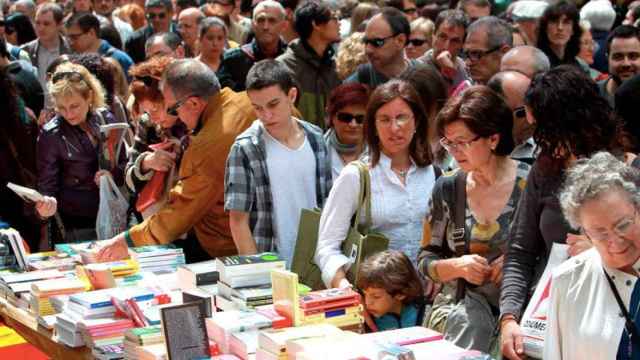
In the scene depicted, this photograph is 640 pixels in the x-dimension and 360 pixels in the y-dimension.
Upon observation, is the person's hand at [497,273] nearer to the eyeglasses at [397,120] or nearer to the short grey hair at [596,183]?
the short grey hair at [596,183]

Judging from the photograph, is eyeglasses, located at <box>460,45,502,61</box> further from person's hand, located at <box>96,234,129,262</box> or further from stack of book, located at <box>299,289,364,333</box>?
stack of book, located at <box>299,289,364,333</box>

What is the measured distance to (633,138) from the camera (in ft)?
14.1

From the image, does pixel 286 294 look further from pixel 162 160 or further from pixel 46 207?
pixel 46 207

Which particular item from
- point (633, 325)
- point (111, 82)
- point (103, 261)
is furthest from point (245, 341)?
point (111, 82)

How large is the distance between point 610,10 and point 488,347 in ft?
18.4

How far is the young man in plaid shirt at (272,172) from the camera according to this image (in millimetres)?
4387

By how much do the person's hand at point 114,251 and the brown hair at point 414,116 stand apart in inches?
53.7

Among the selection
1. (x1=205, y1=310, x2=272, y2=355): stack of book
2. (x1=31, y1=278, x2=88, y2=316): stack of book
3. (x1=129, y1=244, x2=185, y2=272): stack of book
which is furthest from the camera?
(x1=129, y1=244, x2=185, y2=272): stack of book

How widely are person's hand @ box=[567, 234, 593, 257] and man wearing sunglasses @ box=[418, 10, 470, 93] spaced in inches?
132

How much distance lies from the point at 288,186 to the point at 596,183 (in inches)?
76.5

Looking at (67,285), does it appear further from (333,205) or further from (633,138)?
(633,138)

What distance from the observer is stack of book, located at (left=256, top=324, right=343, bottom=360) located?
319 centimetres

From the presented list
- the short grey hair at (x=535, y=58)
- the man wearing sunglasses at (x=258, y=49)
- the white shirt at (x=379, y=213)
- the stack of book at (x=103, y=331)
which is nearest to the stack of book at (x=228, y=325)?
the stack of book at (x=103, y=331)

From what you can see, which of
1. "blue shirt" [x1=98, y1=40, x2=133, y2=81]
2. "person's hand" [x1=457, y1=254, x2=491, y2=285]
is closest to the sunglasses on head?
"person's hand" [x1=457, y1=254, x2=491, y2=285]
